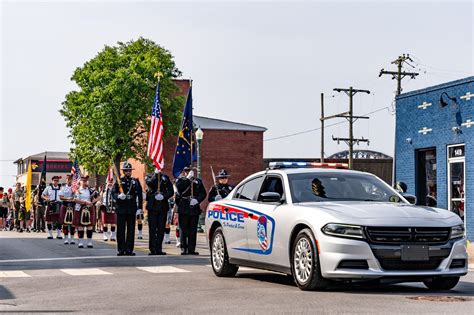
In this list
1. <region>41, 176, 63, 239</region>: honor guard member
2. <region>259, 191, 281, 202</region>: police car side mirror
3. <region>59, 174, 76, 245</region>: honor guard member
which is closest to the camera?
<region>259, 191, 281, 202</region>: police car side mirror

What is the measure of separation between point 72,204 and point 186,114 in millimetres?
6187

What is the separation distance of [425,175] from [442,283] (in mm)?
17079

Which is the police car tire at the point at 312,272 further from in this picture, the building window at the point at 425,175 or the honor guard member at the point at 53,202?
the honor guard member at the point at 53,202

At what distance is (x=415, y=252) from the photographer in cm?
1136

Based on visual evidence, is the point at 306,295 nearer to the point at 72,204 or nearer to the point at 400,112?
the point at 72,204

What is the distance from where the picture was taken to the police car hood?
11.3m

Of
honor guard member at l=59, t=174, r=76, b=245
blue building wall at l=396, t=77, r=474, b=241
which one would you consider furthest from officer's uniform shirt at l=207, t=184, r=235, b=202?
blue building wall at l=396, t=77, r=474, b=241

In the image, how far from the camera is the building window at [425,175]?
28.3 meters

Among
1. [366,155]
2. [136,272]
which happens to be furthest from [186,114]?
[366,155]

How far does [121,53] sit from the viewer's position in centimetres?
6619

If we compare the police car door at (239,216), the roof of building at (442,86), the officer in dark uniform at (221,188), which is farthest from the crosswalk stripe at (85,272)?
the roof of building at (442,86)

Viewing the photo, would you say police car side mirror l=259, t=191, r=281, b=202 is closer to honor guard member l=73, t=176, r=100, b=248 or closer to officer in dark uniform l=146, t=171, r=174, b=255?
officer in dark uniform l=146, t=171, r=174, b=255

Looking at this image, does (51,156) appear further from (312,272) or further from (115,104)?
(312,272)

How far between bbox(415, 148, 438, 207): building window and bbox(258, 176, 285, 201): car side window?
15334 mm
